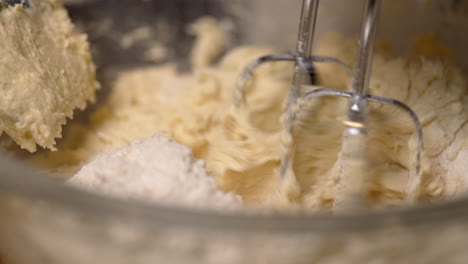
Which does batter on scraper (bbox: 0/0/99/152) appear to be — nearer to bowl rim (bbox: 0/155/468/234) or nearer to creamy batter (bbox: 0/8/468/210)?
creamy batter (bbox: 0/8/468/210)

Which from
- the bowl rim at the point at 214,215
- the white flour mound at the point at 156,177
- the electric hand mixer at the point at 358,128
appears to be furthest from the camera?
the electric hand mixer at the point at 358,128

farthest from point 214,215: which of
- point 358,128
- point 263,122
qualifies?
point 263,122

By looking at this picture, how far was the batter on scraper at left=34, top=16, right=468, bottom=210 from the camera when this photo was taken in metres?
0.54

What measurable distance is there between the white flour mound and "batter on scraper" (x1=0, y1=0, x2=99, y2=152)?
0.40 feet

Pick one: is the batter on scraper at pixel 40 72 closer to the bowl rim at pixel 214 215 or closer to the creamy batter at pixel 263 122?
the creamy batter at pixel 263 122

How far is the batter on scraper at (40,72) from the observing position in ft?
1.58

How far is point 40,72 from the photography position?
529mm

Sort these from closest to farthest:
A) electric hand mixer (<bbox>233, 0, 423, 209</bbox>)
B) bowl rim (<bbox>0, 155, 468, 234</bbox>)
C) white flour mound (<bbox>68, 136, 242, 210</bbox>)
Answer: bowl rim (<bbox>0, 155, 468, 234</bbox>) < white flour mound (<bbox>68, 136, 242, 210</bbox>) < electric hand mixer (<bbox>233, 0, 423, 209</bbox>)

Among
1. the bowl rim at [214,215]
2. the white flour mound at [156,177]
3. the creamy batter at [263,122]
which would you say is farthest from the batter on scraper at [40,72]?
the bowl rim at [214,215]

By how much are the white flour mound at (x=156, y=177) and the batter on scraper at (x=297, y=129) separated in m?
0.12

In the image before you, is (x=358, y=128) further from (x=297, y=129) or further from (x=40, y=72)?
(x=40, y=72)

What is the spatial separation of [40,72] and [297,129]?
0.31 m

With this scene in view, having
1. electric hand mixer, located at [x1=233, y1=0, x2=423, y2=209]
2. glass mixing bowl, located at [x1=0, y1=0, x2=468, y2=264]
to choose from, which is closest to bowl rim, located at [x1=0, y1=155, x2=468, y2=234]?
glass mixing bowl, located at [x1=0, y1=0, x2=468, y2=264]

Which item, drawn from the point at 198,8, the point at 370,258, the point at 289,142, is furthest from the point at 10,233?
the point at 198,8
